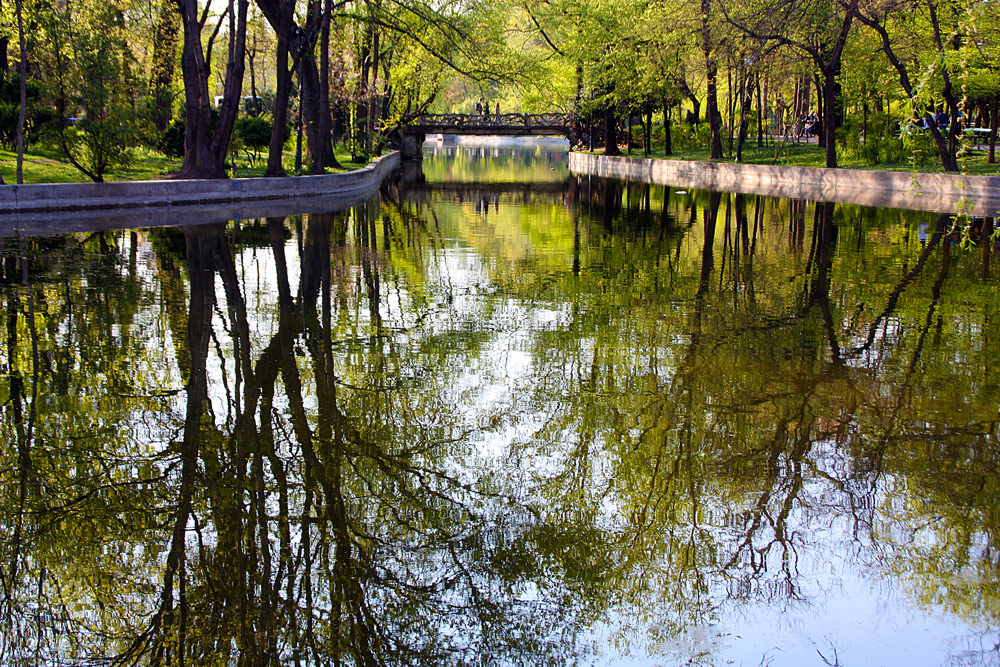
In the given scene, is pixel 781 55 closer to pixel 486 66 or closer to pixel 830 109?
pixel 830 109

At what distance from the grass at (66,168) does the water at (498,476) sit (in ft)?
50.8

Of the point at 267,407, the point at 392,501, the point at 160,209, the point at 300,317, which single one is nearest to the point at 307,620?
the point at 392,501

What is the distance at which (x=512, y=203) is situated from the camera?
3152 centimetres

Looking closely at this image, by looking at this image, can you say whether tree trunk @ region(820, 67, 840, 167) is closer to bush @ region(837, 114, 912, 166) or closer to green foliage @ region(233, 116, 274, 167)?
bush @ region(837, 114, 912, 166)

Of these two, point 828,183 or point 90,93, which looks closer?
point 90,93

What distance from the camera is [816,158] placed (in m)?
43.1

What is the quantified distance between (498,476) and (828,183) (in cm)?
3109

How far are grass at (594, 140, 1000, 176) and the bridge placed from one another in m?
10.1

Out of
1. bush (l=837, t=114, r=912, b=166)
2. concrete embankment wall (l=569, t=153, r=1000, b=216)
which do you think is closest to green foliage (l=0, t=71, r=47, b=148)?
concrete embankment wall (l=569, t=153, r=1000, b=216)

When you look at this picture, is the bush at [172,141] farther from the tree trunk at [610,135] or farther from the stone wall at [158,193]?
the tree trunk at [610,135]

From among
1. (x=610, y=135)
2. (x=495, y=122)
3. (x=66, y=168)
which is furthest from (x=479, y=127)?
(x=66, y=168)

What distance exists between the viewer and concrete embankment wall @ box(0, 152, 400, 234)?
21031 millimetres

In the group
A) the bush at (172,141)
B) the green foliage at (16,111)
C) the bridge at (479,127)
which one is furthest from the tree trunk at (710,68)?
the green foliage at (16,111)

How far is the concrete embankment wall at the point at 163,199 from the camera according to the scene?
21.0 m
